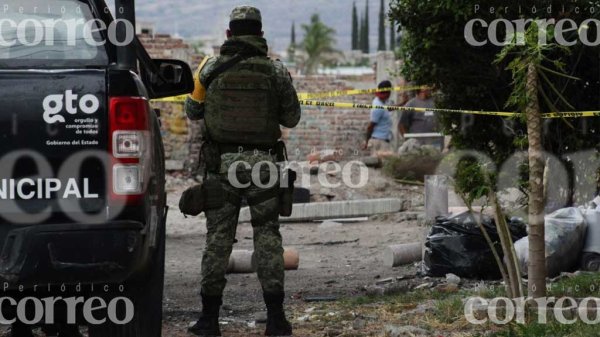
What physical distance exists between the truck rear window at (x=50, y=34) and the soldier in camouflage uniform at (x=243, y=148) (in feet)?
4.57

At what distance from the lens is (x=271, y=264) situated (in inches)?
275

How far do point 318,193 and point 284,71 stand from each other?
8751 mm

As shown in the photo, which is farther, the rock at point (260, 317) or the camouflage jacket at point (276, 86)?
the rock at point (260, 317)

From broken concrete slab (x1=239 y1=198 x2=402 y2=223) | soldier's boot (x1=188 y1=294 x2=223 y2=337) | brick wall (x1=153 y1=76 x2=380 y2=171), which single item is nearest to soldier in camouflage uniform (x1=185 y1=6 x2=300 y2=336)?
soldier's boot (x1=188 y1=294 x2=223 y2=337)

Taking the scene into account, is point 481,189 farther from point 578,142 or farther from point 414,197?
point 414,197

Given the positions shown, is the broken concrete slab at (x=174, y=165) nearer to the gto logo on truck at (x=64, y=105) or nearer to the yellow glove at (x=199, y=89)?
the yellow glove at (x=199, y=89)

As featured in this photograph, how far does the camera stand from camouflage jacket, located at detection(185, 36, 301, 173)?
695 centimetres

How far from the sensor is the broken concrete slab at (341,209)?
559 inches

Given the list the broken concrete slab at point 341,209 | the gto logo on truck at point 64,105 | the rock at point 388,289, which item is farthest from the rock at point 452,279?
the broken concrete slab at point 341,209

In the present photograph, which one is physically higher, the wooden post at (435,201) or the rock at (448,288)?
the wooden post at (435,201)

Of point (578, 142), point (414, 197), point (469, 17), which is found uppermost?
point (469, 17)

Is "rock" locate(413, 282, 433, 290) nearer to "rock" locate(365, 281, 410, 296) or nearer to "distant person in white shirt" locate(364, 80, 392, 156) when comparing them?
"rock" locate(365, 281, 410, 296)

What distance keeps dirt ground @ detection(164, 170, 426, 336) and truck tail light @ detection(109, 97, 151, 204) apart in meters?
2.08

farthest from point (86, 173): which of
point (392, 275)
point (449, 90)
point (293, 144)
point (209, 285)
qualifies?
point (293, 144)
